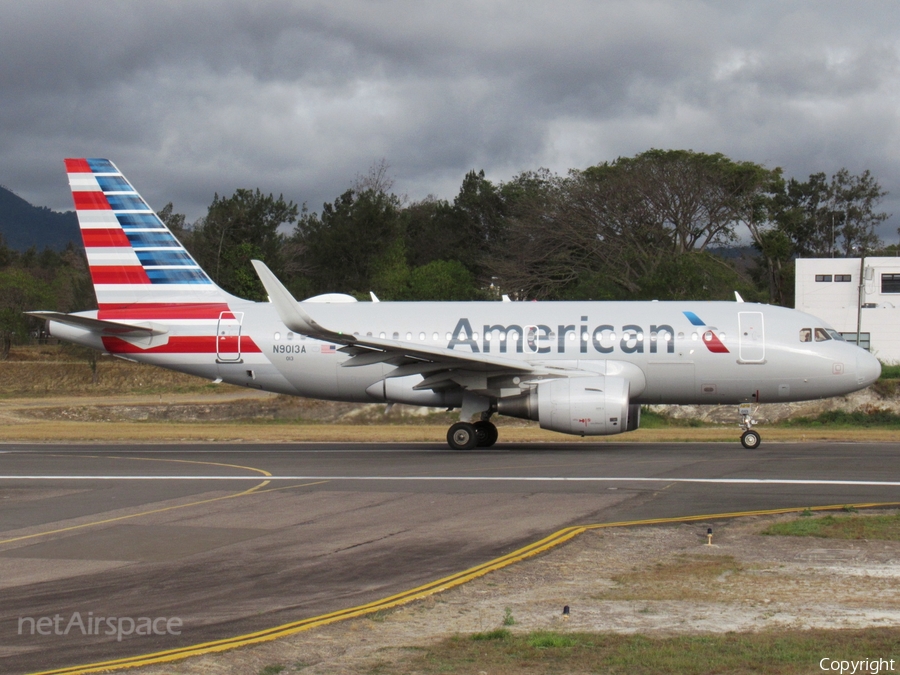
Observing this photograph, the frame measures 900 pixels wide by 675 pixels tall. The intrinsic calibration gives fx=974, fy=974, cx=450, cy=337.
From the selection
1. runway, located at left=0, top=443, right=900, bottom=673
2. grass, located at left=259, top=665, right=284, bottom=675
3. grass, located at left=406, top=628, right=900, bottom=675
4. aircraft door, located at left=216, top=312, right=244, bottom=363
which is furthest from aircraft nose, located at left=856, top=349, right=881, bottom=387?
grass, located at left=259, top=665, right=284, bottom=675

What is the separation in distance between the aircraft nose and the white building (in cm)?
3310

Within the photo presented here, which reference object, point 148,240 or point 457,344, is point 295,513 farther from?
point 148,240

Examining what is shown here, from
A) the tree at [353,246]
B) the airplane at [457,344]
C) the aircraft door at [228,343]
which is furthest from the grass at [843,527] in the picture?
the tree at [353,246]

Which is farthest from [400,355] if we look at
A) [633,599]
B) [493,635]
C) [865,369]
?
[493,635]

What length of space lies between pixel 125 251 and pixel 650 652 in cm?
2321

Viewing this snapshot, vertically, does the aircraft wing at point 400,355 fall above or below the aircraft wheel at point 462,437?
above

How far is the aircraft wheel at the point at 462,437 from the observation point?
23.7 metres

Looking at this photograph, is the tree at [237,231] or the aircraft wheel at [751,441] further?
the tree at [237,231]

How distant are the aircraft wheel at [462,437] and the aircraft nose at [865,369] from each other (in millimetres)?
9530

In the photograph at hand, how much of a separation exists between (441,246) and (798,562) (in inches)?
2990

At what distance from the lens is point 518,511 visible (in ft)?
42.7

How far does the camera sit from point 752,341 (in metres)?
23.8

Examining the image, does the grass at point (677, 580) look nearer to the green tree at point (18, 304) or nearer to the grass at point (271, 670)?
the grass at point (271, 670)

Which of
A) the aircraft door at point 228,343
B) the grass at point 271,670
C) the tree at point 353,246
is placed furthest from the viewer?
the tree at point 353,246
